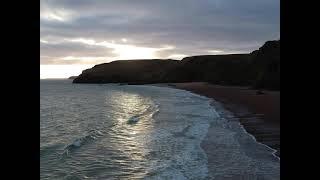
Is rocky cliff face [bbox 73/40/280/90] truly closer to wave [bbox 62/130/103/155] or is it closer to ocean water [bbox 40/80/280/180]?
wave [bbox 62/130/103/155]

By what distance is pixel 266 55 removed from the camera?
70000 millimetres

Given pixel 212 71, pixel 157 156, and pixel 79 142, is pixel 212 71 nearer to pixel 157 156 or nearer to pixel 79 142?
pixel 79 142

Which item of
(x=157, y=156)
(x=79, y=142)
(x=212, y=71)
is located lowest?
(x=79, y=142)

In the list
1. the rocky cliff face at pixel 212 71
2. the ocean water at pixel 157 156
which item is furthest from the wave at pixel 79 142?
the rocky cliff face at pixel 212 71

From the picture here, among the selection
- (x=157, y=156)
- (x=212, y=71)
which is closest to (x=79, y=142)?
(x=157, y=156)

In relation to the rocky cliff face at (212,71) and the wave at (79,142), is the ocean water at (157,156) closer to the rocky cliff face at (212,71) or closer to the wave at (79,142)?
the wave at (79,142)

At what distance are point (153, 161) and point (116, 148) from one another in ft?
14.0
